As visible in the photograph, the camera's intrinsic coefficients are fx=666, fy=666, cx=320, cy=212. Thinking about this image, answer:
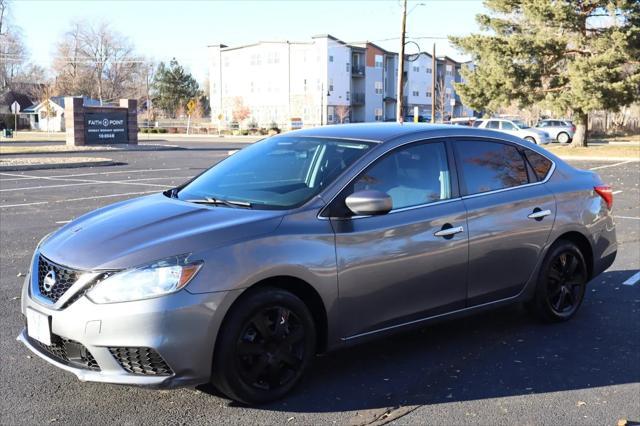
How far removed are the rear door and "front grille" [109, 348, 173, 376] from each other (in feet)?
7.58

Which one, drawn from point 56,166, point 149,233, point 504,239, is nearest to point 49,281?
point 149,233

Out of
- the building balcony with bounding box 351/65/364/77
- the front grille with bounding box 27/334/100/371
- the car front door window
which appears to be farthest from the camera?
the building balcony with bounding box 351/65/364/77

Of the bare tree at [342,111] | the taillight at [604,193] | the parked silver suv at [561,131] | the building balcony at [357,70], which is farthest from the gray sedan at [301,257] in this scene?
the building balcony at [357,70]

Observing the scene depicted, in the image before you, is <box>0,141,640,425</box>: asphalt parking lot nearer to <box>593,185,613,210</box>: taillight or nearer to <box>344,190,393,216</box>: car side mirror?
<box>593,185,613,210</box>: taillight

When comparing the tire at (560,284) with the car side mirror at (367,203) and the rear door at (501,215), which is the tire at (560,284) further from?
the car side mirror at (367,203)

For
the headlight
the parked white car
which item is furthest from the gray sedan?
the parked white car

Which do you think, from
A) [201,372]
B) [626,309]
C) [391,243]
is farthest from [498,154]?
[201,372]

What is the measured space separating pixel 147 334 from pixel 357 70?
78.9m

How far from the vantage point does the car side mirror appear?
4043 mm

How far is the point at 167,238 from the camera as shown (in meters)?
3.68

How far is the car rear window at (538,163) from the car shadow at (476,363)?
48.2 inches

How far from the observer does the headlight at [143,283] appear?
345 cm

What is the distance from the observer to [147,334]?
3.42 m

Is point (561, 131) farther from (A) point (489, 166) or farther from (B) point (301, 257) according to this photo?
(B) point (301, 257)
